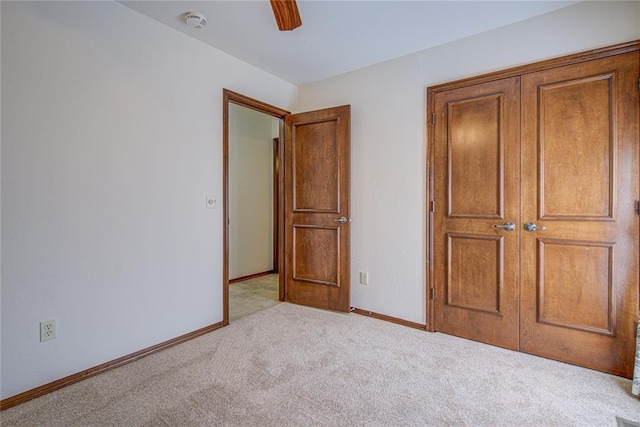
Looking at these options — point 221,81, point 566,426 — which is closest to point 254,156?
point 221,81

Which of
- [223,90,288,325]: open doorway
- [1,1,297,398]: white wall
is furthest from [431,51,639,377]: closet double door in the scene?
[223,90,288,325]: open doorway

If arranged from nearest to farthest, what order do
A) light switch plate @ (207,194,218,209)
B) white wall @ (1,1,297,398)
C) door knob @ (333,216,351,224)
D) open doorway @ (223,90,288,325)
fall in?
1. white wall @ (1,1,297,398)
2. light switch plate @ (207,194,218,209)
3. door knob @ (333,216,351,224)
4. open doorway @ (223,90,288,325)

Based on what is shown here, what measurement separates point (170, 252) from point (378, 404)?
1.80 metres

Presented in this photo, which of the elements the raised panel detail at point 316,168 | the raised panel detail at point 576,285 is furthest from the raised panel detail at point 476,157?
the raised panel detail at point 316,168

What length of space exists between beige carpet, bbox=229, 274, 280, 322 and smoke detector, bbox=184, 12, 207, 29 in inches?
97.5

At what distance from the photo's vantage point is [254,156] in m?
4.88

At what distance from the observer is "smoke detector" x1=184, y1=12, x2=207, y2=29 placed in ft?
7.39

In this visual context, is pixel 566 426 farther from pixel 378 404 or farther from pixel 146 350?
pixel 146 350

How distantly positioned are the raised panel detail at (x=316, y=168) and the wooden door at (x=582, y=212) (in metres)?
1.60

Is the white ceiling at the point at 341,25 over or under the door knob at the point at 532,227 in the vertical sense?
over

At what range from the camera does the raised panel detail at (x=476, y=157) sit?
95.1 inches

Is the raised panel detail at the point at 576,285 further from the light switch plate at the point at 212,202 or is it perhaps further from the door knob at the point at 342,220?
the light switch plate at the point at 212,202

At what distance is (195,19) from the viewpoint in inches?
90.1

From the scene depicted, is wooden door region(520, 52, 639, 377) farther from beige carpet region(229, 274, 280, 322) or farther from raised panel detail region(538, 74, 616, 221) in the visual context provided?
beige carpet region(229, 274, 280, 322)
